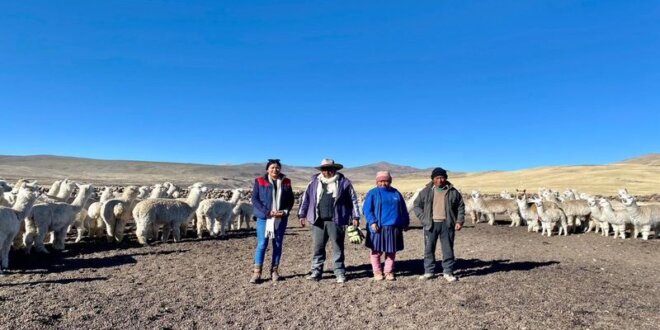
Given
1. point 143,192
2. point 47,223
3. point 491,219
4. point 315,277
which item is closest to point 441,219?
point 315,277

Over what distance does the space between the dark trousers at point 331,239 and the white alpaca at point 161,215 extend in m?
6.81

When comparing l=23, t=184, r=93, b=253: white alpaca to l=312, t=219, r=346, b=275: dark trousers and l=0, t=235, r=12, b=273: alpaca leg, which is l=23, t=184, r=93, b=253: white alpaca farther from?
l=312, t=219, r=346, b=275: dark trousers

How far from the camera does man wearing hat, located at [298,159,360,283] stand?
8.13m

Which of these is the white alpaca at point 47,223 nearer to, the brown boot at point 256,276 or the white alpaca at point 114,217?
the white alpaca at point 114,217

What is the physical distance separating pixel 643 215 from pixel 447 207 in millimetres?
10950

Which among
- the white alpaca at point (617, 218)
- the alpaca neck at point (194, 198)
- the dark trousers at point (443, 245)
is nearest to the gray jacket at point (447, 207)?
the dark trousers at point (443, 245)

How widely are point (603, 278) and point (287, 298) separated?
242 inches

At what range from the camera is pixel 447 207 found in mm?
8398

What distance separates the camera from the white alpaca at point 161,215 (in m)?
13.1

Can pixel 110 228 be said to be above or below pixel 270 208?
below

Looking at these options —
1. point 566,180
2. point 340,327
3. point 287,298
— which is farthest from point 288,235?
point 566,180

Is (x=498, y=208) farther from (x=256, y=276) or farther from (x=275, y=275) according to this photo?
(x=256, y=276)

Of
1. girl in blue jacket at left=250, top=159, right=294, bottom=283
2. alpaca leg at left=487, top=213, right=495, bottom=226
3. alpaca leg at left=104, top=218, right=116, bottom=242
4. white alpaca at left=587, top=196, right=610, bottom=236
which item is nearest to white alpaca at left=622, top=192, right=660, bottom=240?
white alpaca at left=587, top=196, right=610, bottom=236

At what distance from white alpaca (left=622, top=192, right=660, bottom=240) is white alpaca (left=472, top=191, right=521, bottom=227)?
5.22 m
